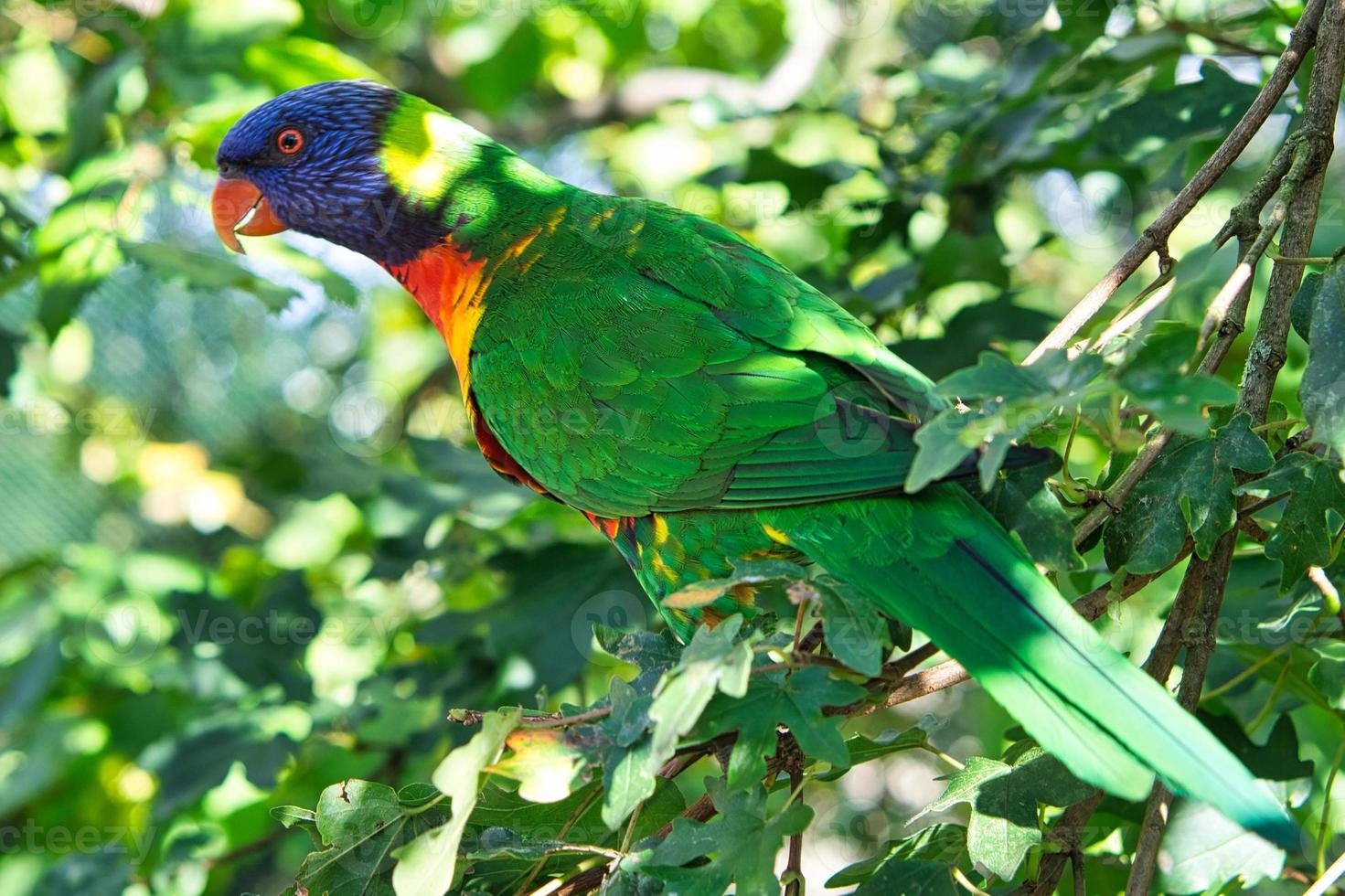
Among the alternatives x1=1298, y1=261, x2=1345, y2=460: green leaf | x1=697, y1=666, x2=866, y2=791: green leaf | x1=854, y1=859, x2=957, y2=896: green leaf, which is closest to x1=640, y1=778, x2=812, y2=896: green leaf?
x1=697, y1=666, x2=866, y2=791: green leaf

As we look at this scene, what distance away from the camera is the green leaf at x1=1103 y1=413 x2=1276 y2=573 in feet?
4.08

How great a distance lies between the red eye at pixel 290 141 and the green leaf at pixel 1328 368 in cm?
185

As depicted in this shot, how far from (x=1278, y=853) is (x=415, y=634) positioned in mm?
1639

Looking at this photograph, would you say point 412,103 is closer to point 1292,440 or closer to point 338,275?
point 338,275

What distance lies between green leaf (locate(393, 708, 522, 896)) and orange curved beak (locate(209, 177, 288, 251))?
5.24 ft

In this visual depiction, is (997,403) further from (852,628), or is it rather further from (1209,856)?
(1209,856)

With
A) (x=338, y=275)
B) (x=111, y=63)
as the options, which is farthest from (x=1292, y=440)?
(x=111, y=63)

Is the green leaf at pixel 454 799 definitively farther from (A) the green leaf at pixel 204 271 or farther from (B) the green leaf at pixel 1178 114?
(B) the green leaf at pixel 1178 114

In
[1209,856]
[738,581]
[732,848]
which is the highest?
[738,581]

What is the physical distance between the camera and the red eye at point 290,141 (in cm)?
226

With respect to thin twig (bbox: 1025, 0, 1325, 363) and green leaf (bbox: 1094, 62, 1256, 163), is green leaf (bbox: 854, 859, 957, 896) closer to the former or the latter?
thin twig (bbox: 1025, 0, 1325, 363)

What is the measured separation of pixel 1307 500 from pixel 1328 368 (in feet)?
0.49

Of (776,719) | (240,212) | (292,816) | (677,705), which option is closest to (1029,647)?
(776,719)

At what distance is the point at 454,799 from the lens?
1.14m
